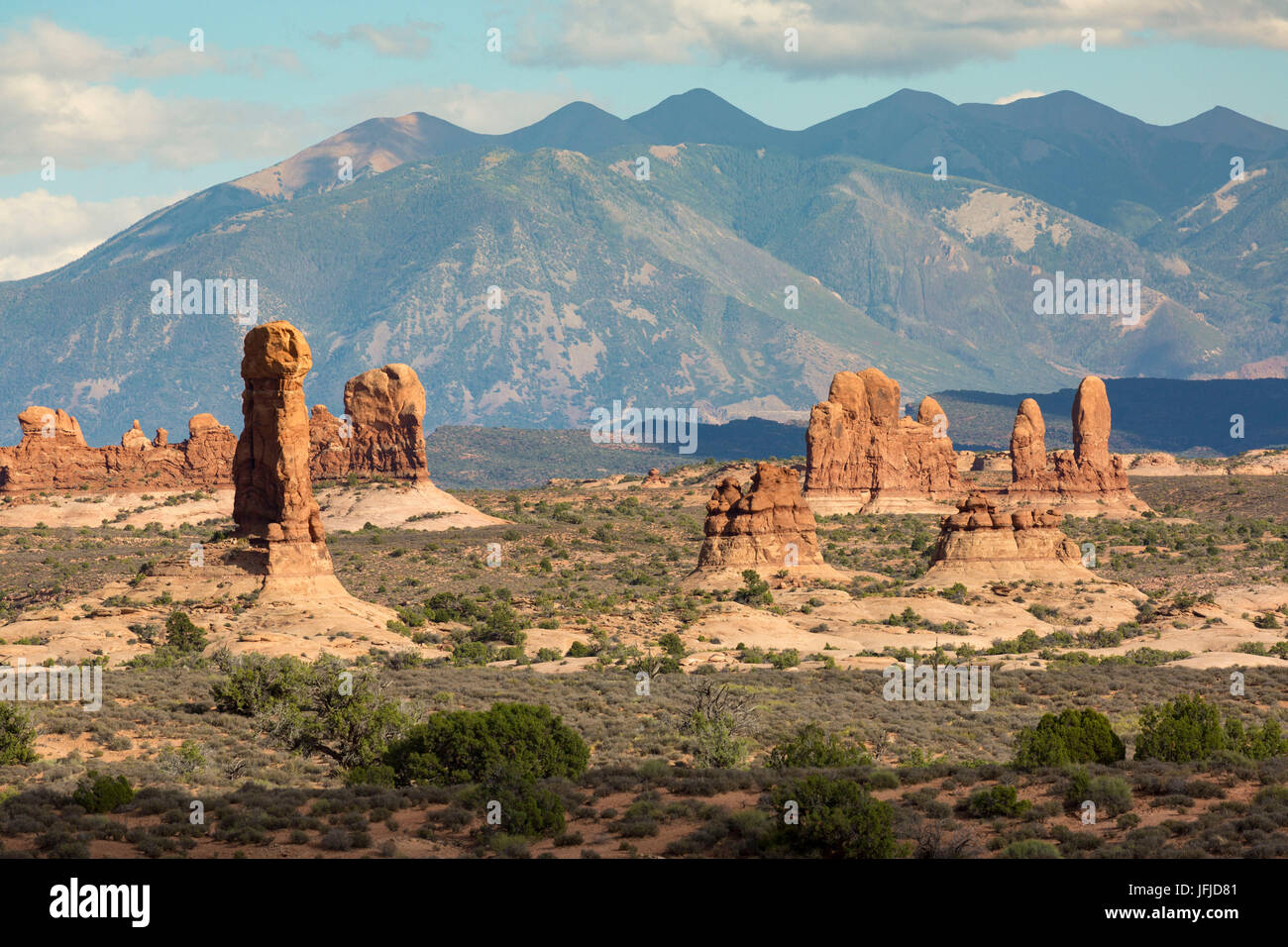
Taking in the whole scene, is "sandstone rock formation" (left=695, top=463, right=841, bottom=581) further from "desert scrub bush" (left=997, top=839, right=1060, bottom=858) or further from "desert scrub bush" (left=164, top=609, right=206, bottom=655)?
"desert scrub bush" (left=997, top=839, right=1060, bottom=858)

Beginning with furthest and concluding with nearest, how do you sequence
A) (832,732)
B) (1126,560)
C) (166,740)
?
1. (1126,560)
2. (832,732)
3. (166,740)

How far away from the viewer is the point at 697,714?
36.8 metres

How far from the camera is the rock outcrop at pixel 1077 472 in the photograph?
11562cm

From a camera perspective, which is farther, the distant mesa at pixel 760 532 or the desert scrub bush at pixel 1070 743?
the distant mesa at pixel 760 532

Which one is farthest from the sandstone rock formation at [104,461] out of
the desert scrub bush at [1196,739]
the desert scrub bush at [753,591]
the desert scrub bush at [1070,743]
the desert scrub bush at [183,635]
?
the desert scrub bush at [1196,739]

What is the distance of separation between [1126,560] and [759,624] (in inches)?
1636

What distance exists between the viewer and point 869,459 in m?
115

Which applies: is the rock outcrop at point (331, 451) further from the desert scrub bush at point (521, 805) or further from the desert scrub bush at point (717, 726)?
the desert scrub bush at point (521, 805)

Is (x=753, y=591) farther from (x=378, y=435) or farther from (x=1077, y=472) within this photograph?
(x=1077, y=472)

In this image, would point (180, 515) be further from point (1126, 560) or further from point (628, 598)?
point (1126, 560)

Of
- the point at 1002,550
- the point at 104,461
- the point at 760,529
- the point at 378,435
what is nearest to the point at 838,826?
the point at 760,529

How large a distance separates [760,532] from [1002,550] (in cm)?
1105

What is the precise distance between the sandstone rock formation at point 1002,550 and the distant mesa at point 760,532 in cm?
619

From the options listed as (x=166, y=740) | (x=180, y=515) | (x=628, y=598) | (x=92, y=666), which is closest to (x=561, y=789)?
(x=166, y=740)
